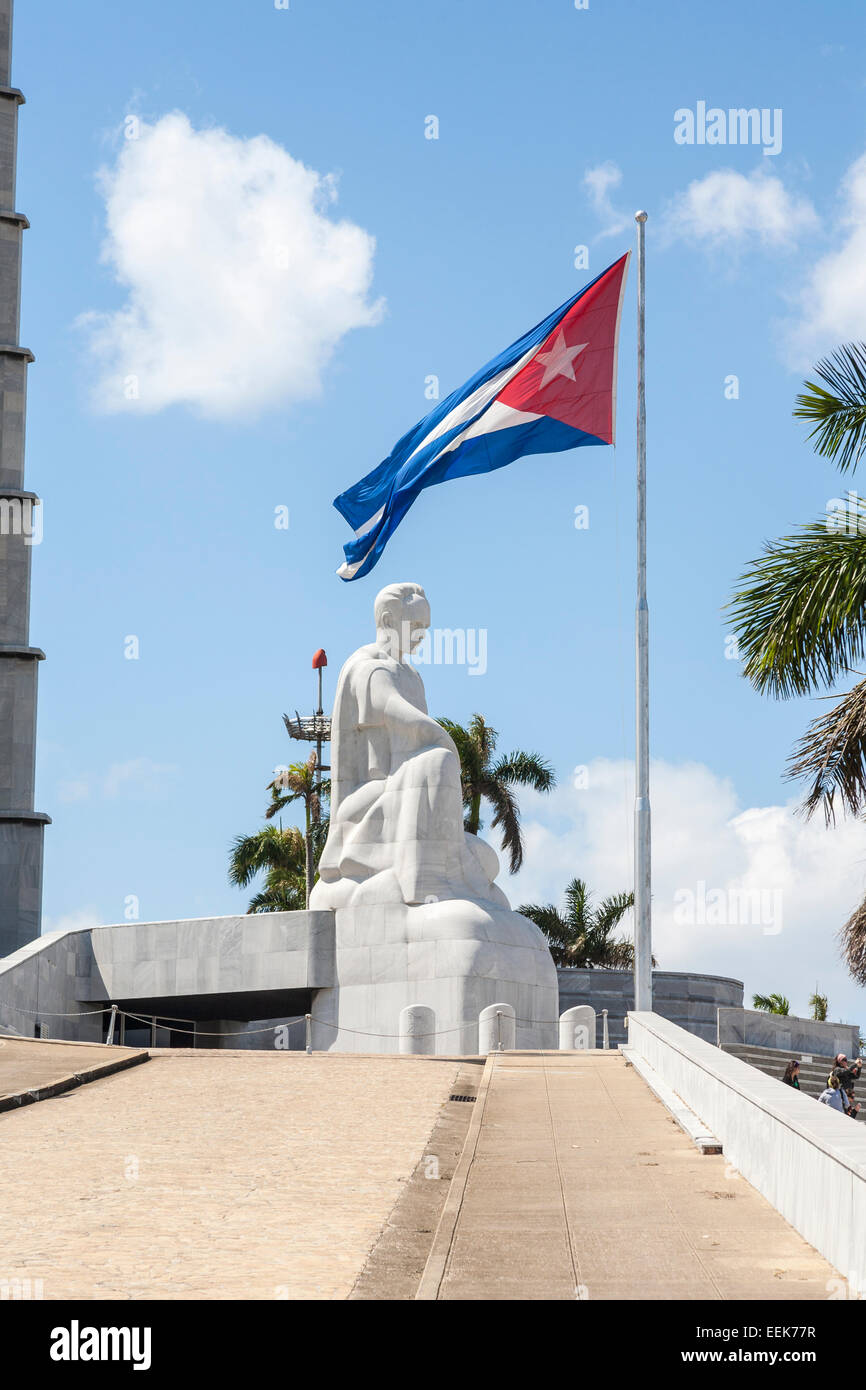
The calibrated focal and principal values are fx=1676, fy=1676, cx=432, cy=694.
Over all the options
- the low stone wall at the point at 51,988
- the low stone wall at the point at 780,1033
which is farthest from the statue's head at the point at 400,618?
the low stone wall at the point at 780,1033

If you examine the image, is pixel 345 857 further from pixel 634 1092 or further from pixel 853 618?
pixel 853 618

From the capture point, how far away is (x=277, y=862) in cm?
5000

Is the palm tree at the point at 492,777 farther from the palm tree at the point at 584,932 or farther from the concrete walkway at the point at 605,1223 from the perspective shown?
the concrete walkway at the point at 605,1223

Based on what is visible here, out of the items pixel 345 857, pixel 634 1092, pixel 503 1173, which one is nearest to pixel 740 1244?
pixel 503 1173

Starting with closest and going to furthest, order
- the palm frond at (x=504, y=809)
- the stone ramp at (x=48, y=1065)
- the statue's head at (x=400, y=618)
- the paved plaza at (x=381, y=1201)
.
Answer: the paved plaza at (x=381, y=1201)
the stone ramp at (x=48, y=1065)
the statue's head at (x=400, y=618)
the palm frond at (x=504, y=809)

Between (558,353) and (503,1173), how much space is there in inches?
458

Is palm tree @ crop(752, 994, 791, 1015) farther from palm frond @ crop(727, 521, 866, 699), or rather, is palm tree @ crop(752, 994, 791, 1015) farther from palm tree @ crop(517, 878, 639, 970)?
palm frond @ crop(727, 521, 866, 699)

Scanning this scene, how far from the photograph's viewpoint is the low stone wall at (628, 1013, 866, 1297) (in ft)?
20.3

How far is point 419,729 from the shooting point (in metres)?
26.8

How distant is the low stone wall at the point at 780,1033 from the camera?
31250 mm

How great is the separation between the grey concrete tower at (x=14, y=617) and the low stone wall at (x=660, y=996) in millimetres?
10570

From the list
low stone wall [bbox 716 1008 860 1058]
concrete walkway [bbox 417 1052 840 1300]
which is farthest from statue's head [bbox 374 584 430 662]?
concrete walkway [bbox 417 1052 840 1300]

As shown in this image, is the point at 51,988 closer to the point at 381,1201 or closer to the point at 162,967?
the point at 162,967
